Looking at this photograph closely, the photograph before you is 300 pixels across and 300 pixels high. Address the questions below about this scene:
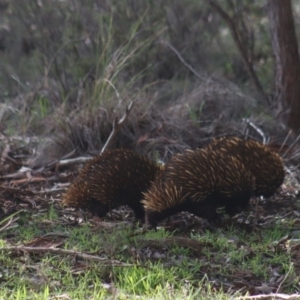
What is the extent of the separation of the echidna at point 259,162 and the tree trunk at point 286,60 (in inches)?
99.7

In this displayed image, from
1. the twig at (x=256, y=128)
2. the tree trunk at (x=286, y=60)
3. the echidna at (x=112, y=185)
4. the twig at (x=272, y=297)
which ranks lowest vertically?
the twig at (x=256, y=128)

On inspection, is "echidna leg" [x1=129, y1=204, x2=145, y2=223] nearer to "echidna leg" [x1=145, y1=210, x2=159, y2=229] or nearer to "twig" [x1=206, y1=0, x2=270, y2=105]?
"echidna leg" [x1=145, y1=210, x2=159, y2=229]

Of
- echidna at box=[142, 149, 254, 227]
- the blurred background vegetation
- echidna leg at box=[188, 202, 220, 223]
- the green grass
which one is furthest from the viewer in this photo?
the blurred background vegetation

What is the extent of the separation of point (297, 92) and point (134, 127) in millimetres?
2232

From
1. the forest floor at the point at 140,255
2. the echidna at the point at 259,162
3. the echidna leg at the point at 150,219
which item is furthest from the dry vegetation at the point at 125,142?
the echidna at the point at 259,162

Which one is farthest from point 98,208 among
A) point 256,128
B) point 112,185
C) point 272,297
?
point 256,128

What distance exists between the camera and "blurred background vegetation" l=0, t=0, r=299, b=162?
8.99 meters

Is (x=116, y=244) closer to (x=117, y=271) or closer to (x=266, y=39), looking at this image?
(x=117, y=271)

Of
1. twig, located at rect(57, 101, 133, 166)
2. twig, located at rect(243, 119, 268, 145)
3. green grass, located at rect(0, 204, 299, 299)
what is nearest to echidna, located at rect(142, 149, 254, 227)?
green grass, located at rect(0, 204, 299, 299)

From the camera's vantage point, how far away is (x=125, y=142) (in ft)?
29.1

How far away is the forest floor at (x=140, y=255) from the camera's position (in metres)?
4.36

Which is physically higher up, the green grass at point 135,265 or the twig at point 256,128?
the green grass at point 135,265

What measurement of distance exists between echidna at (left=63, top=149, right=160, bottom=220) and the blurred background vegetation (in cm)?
192

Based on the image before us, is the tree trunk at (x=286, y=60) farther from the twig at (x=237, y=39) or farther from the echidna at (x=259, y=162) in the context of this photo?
the echidna at (x=259, y=162)
